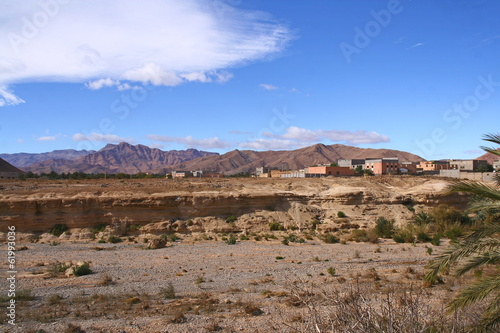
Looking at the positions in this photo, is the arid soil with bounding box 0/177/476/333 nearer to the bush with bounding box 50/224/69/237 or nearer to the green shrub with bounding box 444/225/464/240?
the bush with bounding box 50/224/69/237

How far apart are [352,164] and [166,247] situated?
6207cm

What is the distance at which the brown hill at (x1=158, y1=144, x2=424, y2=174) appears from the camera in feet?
428

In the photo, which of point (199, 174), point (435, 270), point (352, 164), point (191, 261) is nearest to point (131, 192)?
point (191, 261)

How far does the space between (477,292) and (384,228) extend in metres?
19.7

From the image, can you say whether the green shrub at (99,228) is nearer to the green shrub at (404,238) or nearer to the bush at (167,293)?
the bush at (167,293)

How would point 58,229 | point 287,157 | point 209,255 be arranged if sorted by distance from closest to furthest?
point 209,255
point 58,229
point 287,157

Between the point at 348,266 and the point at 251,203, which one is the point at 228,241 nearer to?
the point at 251,203

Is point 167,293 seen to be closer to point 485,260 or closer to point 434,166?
point 485,260

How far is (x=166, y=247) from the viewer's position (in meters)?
20.0

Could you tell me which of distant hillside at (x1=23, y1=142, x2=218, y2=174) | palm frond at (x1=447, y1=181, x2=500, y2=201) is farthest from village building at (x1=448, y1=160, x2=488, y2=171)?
distant hillside at (x1=23, y1=142, x2=218, y2=174)

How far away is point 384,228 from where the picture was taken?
23.9 meters

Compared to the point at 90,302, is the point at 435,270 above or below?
above

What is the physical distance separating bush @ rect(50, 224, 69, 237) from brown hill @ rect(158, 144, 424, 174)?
98.8m

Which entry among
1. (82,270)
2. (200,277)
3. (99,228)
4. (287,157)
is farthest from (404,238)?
(287,157)
